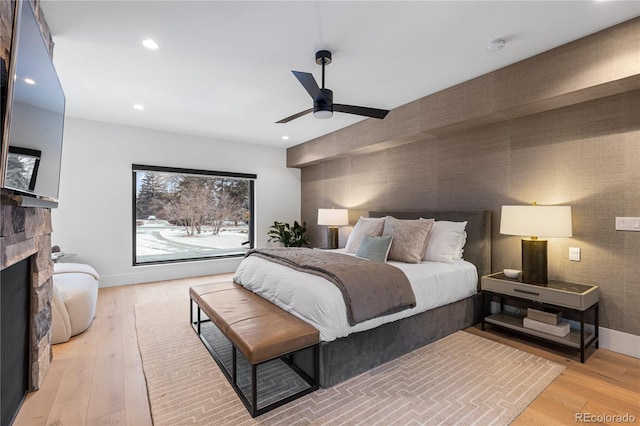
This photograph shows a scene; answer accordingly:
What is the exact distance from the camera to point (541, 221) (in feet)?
8.75

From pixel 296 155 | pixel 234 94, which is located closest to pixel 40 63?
pixel 234 94

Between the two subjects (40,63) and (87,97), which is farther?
(87,97)

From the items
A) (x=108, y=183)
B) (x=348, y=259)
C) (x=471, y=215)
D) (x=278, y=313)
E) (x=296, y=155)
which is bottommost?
(x=278, y=313)

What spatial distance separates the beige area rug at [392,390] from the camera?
71.1 inches

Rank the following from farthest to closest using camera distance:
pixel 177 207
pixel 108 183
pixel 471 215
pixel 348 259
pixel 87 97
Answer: pixel 177 207 → pixel 108 183 → pixel 87 97 → pixel 471 215 → pixel 348 259

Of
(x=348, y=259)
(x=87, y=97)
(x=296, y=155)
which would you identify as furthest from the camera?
(x=296, y=155)

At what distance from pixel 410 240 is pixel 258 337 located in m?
2.15

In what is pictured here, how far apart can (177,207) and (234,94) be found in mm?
2884

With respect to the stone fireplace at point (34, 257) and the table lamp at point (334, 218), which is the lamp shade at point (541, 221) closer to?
the table lamp at point (334, 218)

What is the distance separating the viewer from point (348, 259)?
3020 mm

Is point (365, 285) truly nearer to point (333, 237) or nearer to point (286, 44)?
point (286, 44)

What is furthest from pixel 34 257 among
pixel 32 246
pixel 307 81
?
pixel 307 81

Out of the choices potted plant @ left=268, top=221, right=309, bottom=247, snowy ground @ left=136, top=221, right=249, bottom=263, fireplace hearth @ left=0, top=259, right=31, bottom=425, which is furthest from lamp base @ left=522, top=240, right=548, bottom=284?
snowy ground @ left=136, top=221, right=249, bottom=263

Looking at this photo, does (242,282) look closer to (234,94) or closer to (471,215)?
(234,94)
